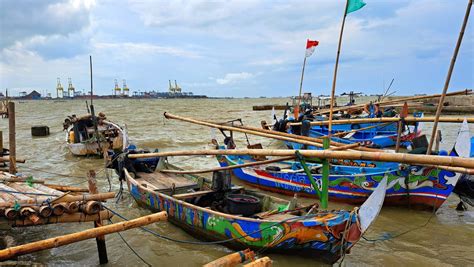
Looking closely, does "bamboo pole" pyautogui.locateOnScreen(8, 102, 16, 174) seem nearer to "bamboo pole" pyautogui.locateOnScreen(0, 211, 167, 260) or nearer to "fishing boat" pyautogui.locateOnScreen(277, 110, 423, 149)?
Result: "bamboo pole" pyautogui.locateOnScreen(0, 211, 167, 260)

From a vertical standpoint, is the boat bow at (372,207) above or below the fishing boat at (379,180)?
above

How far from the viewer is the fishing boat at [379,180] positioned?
8.90 metres

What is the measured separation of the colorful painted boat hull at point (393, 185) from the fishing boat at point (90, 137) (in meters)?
9.38

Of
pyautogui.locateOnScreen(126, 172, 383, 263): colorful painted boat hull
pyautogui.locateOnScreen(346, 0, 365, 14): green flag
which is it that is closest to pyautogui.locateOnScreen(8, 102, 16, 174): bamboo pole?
pyautogui.locateOnScreen(126, 172, 383, 263): colorful painted boat hull

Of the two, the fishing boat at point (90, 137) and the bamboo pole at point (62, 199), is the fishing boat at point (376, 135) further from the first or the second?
the bamboo pole at point (62, 199)

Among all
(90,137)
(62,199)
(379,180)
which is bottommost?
(379,180)

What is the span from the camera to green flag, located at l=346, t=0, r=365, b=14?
8703 millimetres

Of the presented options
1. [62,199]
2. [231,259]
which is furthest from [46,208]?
[231,259]

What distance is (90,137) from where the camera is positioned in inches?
753

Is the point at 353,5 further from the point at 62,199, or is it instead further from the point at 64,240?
the point at 64,240

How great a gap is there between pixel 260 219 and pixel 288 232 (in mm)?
635

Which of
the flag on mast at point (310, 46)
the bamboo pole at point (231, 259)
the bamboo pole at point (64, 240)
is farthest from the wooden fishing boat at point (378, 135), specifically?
the bamboo pole at point (231, 259)

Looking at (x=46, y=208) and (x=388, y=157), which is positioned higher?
(x=388, y=157)

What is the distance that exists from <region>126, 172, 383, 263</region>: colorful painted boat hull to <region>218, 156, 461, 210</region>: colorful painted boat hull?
11.7ft
